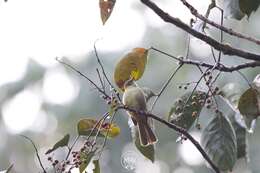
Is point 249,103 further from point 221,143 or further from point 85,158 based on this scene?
point 85,158

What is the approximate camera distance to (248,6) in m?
1.14

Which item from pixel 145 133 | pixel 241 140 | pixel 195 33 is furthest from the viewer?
pixel 241 140

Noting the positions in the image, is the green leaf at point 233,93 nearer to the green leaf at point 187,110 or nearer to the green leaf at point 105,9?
the green leaf at point 187,110

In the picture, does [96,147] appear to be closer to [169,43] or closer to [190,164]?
[190,164]

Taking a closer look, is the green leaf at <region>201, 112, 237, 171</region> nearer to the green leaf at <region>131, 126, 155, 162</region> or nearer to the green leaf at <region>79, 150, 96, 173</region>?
the green leaf at <region>131, 126, 155, 162</region>

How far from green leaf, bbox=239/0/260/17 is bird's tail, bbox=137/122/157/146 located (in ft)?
0.83

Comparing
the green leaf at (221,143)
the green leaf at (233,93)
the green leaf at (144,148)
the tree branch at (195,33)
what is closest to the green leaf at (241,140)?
the green leaf at (233,93)

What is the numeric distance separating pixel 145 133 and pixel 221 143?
0.17 meters

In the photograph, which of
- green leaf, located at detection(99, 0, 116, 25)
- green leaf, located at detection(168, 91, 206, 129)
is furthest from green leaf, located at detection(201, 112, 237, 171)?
green leaf, located at detection(99, 0, 116, 25)

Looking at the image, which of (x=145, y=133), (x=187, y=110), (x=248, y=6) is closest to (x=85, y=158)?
(x=145, y=133)

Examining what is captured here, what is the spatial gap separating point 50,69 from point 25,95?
0.36 meters

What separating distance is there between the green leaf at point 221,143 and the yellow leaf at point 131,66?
0.59ft

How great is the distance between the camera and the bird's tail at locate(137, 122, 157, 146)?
1.09m

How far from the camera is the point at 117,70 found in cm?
113
